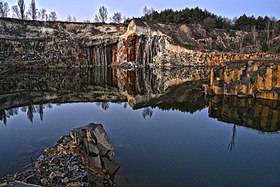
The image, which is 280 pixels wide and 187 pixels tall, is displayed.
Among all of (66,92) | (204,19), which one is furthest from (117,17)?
(66,92)

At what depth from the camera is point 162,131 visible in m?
17.5

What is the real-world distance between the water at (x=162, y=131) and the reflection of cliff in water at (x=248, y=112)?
0.06 meters

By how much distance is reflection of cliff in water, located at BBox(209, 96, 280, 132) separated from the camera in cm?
1898

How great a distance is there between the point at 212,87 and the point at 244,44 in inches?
2199

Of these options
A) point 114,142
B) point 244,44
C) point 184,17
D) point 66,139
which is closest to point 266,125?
point 114,142

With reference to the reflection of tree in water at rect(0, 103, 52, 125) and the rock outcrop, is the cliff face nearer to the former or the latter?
the rock outcrop

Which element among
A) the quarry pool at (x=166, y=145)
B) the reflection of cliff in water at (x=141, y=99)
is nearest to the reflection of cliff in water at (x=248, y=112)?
the reflection of cliff in water at (x=141, y=99)

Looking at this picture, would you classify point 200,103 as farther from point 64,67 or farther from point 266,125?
point 64,67

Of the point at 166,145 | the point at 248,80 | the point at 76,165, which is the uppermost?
the point at 248,80

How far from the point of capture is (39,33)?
59969 mm

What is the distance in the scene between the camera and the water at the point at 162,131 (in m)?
11.7

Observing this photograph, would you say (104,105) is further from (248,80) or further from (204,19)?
(204,19)

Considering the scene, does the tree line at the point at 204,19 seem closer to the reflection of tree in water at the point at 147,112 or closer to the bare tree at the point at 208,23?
the bare tree at the point at 208,23

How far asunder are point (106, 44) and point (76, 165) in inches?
2152
